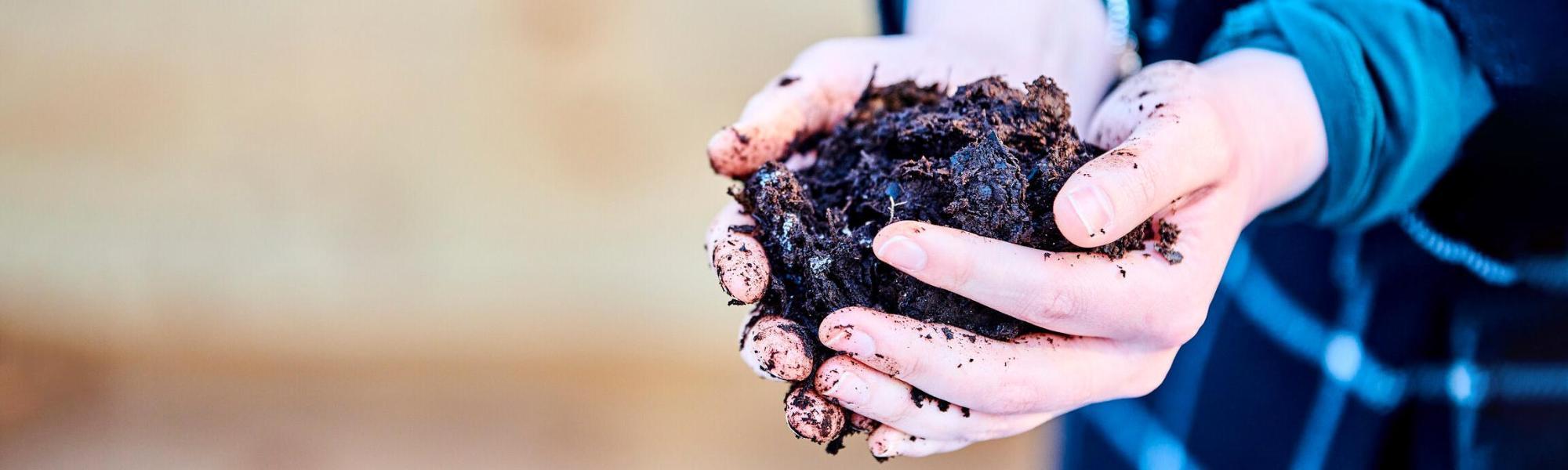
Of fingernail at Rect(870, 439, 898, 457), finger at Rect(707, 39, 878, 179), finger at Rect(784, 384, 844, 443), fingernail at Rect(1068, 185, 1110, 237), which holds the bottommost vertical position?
fingernail at Rect(870, 439, 898, 457)

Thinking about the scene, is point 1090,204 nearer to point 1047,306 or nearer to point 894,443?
point 1047,306

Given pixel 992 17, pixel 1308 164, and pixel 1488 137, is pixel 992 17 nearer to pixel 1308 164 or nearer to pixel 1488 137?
pixel 1308 164

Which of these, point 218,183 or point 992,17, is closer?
point 992,17

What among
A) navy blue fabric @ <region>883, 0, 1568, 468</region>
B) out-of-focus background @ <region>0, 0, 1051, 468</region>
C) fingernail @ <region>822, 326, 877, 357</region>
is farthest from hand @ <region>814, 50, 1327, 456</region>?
out-of-focus background @ <region>0, 0, 1051, 468</region>

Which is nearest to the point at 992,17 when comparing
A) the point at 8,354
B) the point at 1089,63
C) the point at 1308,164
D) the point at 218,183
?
the point at 1089,63

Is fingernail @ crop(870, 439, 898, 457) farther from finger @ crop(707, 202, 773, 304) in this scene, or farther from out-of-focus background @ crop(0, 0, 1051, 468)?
out-of-focus background @ crop(0, 0, 1051, 468)

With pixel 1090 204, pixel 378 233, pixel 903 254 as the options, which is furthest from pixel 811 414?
pixel 378 233
